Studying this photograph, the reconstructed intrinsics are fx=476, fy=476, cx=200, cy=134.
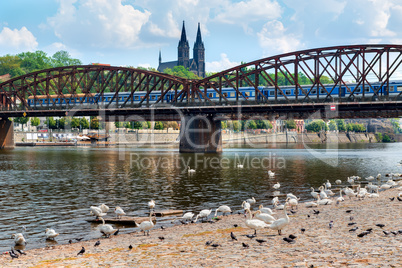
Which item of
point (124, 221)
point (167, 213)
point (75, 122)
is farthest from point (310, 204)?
point (75, 122)

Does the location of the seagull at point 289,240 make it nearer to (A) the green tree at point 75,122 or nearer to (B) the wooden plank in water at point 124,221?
(B) the wooden plank in water at point 124,221

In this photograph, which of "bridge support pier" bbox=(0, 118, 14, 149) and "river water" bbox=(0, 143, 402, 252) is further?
"bridge support pier" bbox=(0, 118, 14, 149)

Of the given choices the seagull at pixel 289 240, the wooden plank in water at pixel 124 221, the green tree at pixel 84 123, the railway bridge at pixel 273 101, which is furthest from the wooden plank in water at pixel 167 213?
the green tree at pixel 84 123

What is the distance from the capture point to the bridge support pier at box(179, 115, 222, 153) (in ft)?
345

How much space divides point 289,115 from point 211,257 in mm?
89346

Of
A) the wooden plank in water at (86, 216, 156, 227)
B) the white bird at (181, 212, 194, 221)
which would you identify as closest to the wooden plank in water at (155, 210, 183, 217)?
the wooden plank in water at (86, 216, 156, 227)

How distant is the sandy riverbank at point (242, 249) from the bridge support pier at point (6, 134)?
403 ft

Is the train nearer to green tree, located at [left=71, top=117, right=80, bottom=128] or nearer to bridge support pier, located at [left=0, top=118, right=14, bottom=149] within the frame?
A: bridge support pier, located at [left=0, top=118, right=14, bottom=149]

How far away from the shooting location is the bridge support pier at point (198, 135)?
105062mm

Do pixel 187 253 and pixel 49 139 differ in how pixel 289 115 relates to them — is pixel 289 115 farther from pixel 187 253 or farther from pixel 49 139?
pixel 49 139

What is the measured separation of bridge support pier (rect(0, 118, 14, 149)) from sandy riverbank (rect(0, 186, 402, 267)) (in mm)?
122699

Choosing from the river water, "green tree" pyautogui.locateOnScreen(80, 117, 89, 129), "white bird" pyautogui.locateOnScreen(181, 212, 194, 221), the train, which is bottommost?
the river water

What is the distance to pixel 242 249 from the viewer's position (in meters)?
16.6

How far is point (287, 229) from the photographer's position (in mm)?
20516
